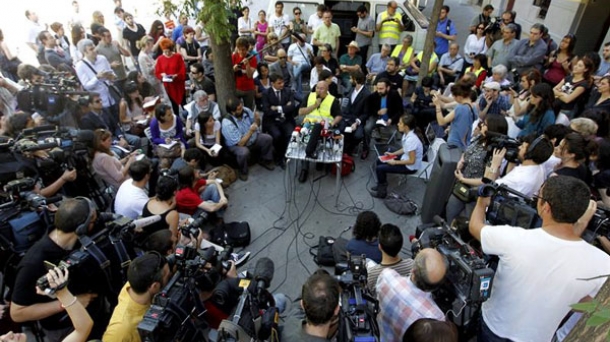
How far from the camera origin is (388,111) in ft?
21.1

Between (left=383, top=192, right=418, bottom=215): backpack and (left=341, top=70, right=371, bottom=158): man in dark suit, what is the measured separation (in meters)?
1.36

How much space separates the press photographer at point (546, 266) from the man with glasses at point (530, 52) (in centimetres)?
573

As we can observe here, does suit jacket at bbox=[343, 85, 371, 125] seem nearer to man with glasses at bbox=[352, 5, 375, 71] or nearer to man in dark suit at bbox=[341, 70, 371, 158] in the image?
man in dark suit at bbox=[341, 70, 371, 158]

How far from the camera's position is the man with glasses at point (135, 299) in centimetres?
232

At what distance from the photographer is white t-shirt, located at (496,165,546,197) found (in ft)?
11.1

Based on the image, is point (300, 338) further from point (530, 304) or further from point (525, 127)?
point (525, 127)

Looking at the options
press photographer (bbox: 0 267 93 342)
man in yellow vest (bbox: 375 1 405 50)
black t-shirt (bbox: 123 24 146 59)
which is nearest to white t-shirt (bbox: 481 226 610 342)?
press photographer (bbox: 0 267 93 342)

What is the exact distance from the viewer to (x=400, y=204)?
5.26 metres

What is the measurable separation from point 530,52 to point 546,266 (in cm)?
612

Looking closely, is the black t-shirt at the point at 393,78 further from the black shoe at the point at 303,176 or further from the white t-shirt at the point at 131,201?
the white t-shirt at the point at 131,201

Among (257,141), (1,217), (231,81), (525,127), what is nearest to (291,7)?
(231,81)

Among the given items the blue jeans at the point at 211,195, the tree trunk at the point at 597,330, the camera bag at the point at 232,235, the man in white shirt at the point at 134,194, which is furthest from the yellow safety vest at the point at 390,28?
the tree trunk at the point at 597,330

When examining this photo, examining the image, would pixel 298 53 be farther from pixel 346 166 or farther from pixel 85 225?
pixel 85 225

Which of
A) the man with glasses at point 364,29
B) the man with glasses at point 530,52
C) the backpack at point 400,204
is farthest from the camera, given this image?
the man with glasses at point 364,29
